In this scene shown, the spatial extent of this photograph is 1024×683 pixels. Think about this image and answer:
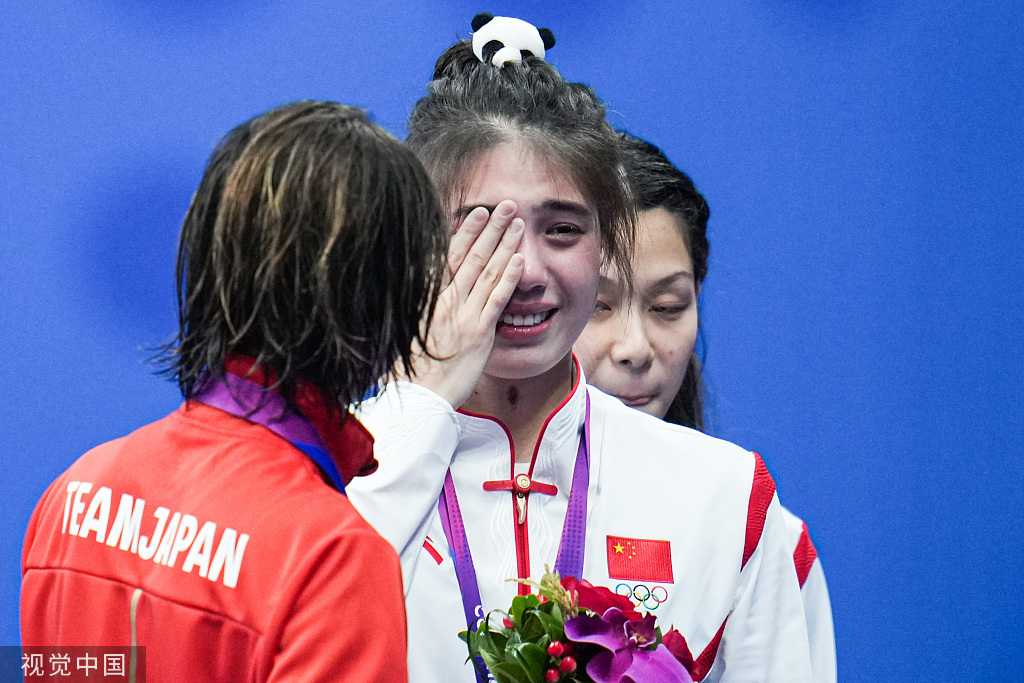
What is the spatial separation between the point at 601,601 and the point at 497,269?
45cm

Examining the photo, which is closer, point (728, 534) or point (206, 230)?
point (206, 230)

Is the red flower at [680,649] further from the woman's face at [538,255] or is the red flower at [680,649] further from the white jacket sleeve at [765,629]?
the woman's face at [538,255]

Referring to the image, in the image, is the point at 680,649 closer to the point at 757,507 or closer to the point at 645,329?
the point at 757,507

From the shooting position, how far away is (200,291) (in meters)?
0.95

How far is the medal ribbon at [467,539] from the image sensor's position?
1.43 metres

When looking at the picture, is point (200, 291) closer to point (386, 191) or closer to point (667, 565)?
point (386, 191)

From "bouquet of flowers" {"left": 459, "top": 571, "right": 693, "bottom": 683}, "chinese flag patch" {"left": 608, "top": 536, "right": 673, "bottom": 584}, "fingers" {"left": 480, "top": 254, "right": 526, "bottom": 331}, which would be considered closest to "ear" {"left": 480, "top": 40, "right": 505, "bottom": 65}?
"fingers" {"left": 480, "top": 254, "right": 526, "bottom": 331}

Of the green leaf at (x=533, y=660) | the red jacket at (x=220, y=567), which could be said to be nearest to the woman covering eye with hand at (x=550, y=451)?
the green leaf at (x=533, y=660)

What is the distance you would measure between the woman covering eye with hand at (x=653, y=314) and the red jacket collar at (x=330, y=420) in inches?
40.0

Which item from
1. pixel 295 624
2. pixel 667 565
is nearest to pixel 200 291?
pixel 295 624

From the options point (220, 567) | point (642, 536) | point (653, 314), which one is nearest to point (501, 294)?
point (642, 536)

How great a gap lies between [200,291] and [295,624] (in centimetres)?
29

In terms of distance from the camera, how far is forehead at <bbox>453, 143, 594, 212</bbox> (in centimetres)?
155

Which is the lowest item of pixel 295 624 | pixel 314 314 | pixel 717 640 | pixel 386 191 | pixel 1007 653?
pixel 1007 653
